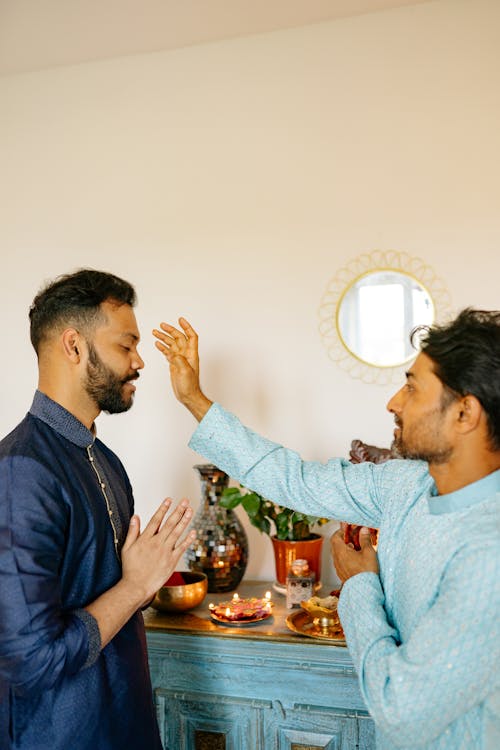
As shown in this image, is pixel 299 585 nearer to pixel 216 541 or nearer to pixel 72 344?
pixel 216 541

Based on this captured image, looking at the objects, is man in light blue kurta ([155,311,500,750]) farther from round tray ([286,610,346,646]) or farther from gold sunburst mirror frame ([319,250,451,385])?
gold sunburst mirror frame ([319,250,451,385])

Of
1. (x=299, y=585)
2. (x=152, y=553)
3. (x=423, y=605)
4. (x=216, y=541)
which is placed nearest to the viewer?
(x=423, y=605)

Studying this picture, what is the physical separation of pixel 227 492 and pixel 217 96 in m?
1.70

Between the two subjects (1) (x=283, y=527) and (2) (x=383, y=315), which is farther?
(2) (x=383, y=315)

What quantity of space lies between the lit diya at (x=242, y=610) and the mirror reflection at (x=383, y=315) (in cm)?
105

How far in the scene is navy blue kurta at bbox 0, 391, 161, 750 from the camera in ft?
4.52

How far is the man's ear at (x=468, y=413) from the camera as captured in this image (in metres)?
1.39

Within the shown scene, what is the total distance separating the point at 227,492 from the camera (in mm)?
2531

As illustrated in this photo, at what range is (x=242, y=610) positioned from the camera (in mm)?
2271

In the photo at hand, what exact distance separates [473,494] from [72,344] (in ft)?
3.25

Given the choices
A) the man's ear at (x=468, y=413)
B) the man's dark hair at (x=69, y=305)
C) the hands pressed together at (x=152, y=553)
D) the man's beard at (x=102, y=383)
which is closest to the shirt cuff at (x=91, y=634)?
the hands pressed together at (x=152, y=553)

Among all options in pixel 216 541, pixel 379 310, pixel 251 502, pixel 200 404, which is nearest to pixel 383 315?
pixel 379 310

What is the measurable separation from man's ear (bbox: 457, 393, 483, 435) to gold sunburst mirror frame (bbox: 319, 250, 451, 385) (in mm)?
1371

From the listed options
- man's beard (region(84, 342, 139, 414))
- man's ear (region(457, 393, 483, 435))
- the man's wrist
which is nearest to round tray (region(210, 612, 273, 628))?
the man's wrist
